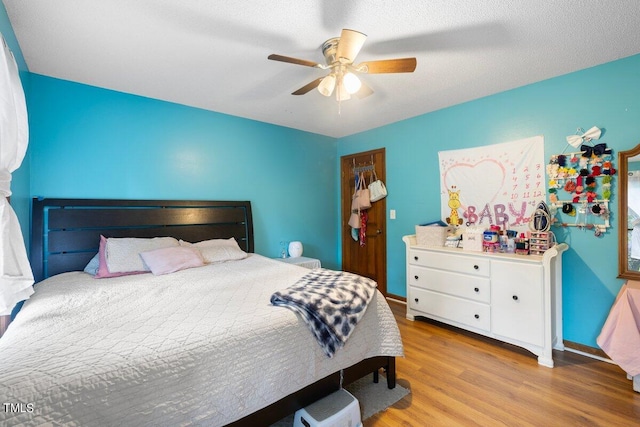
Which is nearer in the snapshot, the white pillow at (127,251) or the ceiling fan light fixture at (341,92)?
the ceiling fan light fixture at (341,92)

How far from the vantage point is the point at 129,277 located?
225 cm

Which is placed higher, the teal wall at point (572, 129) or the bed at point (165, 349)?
the teal wall at point (572, 129)

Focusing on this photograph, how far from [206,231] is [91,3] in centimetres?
208

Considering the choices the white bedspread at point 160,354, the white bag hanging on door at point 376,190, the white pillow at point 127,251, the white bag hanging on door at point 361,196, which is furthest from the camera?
the white bag hanging on door at point 361,196

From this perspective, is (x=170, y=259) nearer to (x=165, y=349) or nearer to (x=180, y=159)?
(x=180, y=159)

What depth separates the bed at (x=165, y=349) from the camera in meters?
0.95

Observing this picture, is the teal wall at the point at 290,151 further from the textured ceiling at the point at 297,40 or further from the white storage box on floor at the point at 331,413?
the white storage box on floor at the point at 331,413

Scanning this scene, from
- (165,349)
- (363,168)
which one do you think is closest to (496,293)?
(363,168)

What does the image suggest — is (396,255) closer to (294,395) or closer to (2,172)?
(294,395)

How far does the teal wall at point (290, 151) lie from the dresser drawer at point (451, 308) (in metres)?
0.64

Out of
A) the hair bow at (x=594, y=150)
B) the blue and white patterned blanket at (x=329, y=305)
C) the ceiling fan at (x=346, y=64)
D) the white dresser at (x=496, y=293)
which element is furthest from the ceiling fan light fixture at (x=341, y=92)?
the hair bow at (x=594, y=150)

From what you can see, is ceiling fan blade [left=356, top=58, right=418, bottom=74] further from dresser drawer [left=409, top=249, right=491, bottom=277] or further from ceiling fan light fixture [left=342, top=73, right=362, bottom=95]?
dresser drawer [left=409, top=249, right=491, bottom=277]

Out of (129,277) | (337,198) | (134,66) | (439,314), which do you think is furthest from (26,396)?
(337,198)

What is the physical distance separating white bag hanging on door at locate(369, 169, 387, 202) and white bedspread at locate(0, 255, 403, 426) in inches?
85.4
